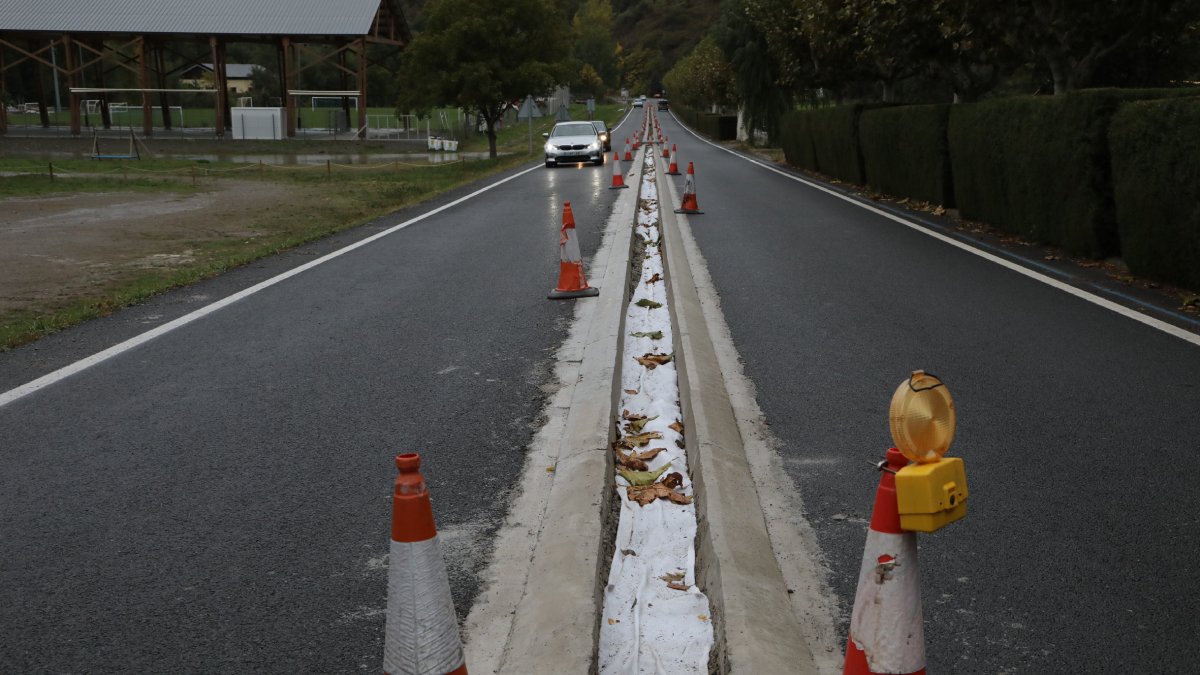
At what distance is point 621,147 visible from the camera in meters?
55.4

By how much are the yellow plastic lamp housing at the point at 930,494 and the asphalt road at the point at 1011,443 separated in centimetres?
97

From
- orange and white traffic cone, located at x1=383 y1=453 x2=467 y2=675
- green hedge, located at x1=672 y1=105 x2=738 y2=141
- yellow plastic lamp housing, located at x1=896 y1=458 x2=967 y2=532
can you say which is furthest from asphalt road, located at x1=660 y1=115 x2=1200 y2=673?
green hedge, located at x1=672 y1=105 x2=738 y2=141

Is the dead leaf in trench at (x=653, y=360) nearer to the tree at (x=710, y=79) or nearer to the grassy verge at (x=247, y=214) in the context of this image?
the grassy verge at (x=247, y=214)

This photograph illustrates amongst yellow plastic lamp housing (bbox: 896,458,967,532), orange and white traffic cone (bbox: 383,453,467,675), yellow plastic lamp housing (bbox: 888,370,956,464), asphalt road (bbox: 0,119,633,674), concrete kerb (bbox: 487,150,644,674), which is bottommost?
asphalt road (bbox: 0,119,633,674)

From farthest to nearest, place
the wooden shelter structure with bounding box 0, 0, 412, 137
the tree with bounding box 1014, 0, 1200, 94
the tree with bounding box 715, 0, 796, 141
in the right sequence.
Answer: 1. the wooden shelter structure with bounding box 0, 0, 412, 137
2. the tree with bounding box 715, 0, 796, 141
3. the tree with bounding box 1014, 0, 1200, 94

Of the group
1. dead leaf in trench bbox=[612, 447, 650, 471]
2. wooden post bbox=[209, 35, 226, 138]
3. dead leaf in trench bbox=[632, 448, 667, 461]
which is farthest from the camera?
wooden post bbox=[209, 35, 226, 138]

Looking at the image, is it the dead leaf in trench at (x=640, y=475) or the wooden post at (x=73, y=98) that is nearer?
the dead leaf in trench at (x=640, y=475)

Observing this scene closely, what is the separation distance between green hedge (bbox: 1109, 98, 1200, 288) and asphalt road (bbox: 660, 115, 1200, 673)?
1.09 metres

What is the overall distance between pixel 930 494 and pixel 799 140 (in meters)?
32.2

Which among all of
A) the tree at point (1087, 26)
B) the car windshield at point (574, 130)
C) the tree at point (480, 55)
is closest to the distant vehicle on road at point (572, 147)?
the car windshield at point (574, 130)

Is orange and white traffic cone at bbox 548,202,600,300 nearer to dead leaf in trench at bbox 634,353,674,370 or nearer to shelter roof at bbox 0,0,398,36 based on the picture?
dead leaf in trench at bbox 634,353,674,370

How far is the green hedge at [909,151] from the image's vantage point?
18.4 m

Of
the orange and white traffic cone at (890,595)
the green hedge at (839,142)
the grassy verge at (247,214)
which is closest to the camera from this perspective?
the orange and white traffic cone at (890,595)

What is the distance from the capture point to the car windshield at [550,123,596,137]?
37469 mm
